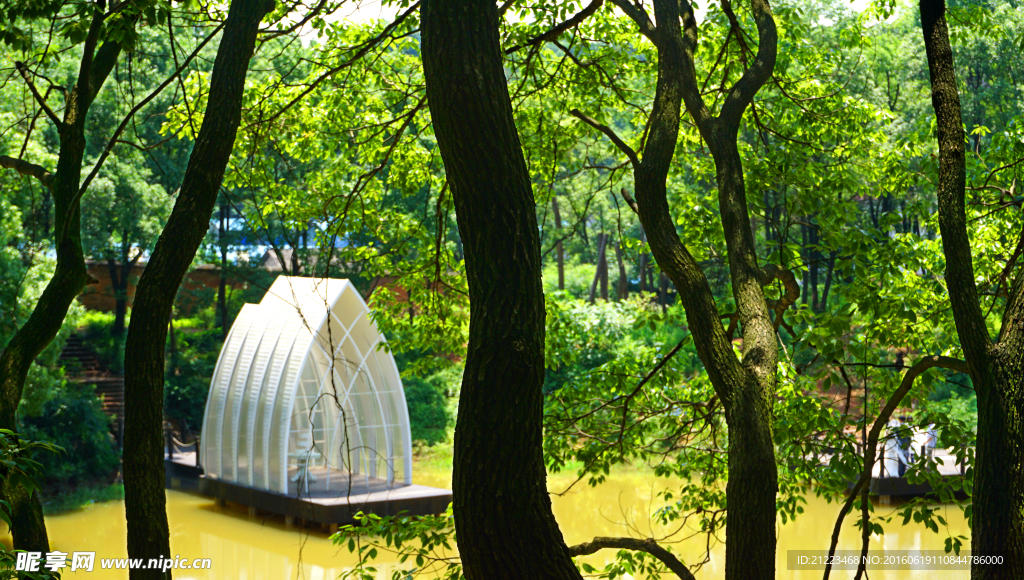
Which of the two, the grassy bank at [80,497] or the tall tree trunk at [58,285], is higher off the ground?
the tall tree trunk at [58,285]

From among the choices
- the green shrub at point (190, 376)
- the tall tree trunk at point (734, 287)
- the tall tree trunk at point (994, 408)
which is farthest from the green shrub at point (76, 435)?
the tall tree trunk at point (994, 408)

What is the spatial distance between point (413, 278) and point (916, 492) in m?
12.3

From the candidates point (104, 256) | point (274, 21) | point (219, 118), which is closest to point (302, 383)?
point (104, 256)

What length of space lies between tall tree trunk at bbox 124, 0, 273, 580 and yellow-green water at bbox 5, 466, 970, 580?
7243 mm

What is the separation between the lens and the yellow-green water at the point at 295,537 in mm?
11516

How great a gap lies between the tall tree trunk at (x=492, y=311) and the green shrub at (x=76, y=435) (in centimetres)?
1678

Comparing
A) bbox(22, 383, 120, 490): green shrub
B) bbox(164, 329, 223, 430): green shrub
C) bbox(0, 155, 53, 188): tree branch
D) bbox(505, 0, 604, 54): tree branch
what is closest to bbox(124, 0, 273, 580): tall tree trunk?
bbox(505, 0, 604, 54): tree branch

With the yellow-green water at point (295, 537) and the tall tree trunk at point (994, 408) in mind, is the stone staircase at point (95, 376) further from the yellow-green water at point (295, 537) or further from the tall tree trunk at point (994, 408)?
the tall tree trunk at point (994, 408)

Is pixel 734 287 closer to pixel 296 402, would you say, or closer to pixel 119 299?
pixel 296 402

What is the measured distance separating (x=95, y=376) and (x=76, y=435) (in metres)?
4.41

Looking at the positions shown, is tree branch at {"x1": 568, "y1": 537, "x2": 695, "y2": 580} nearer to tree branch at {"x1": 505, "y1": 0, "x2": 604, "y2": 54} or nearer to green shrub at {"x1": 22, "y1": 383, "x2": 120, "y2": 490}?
tree branch at {"x1": 505, "y1": 0, "x2": 604, "y2": 54}

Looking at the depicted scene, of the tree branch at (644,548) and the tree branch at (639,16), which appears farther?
the tree branch at (639,16)

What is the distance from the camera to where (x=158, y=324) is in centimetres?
Result: 368

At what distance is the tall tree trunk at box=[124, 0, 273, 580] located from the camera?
363 cm
